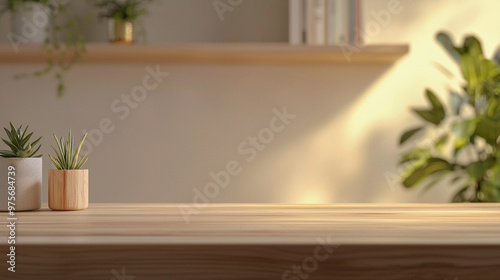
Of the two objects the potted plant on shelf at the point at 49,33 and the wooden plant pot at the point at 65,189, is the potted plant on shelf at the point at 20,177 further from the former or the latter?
the potted plant on shelf at the point at 49,33

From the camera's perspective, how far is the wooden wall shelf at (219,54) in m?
2.10

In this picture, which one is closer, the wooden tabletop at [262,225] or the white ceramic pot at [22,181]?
the wooden tabletop at [262,225]

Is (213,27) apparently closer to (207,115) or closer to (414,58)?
(207,115)

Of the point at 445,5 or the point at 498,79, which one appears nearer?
the point at 498,79

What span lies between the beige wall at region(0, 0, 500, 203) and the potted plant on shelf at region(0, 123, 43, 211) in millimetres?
1301

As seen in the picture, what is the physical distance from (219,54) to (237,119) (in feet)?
1.07

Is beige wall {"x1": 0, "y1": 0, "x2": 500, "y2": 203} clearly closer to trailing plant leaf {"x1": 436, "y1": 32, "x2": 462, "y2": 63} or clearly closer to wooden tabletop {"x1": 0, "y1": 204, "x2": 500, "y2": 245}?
trailing plant leaf {"x1": 436, "y1": 32, "x2": 462, "y2": 63}

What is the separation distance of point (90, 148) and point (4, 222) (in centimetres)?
153

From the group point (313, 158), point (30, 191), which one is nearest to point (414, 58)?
point (313, 158)

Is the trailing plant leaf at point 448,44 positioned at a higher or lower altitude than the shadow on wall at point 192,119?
higher

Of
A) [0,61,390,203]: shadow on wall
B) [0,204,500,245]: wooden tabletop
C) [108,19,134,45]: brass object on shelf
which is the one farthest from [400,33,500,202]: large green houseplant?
[108,19,134,45]: brass object on shelf

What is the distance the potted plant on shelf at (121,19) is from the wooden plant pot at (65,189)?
124cm

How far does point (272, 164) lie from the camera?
235 centimetres
